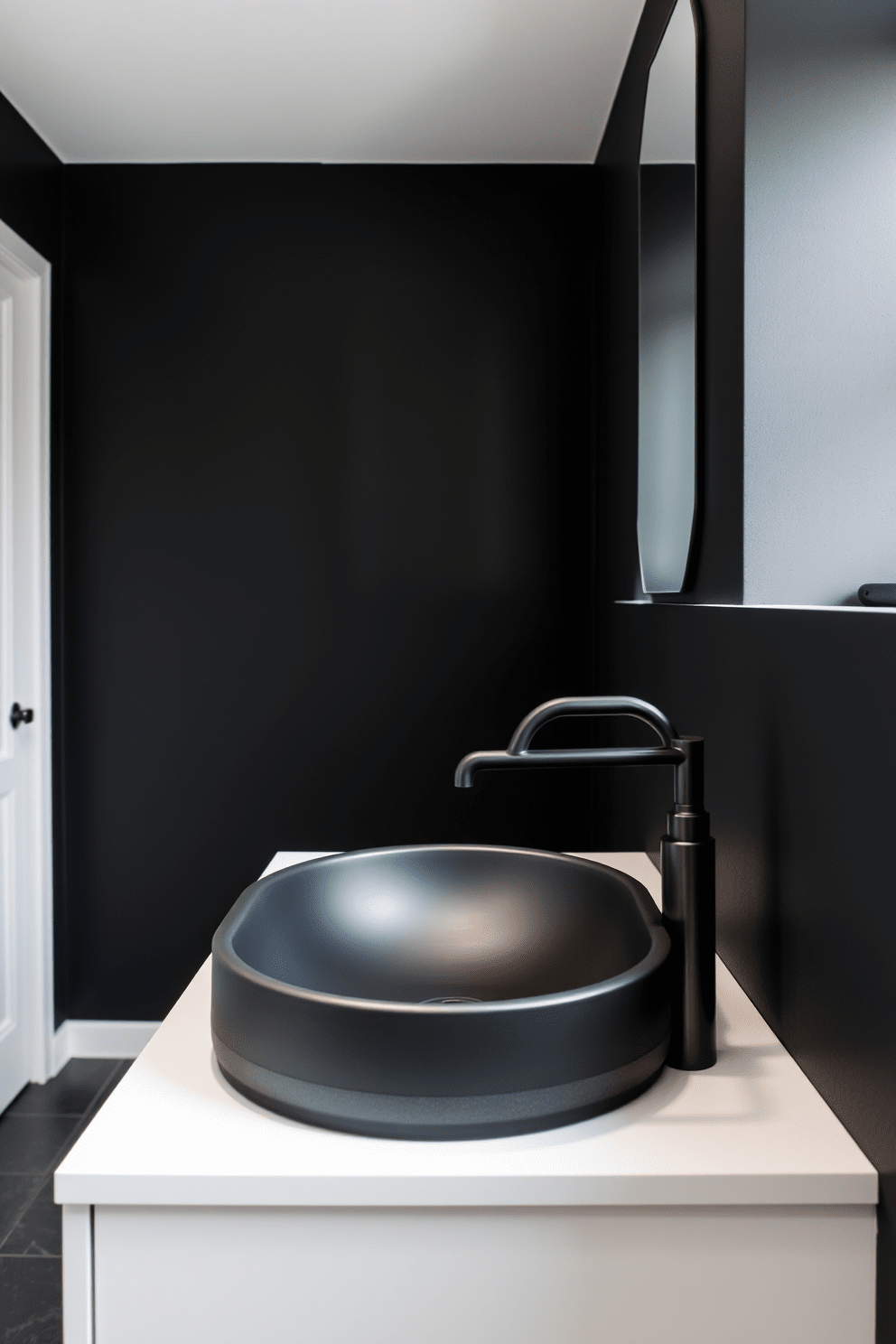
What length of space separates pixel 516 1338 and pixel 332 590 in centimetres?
204

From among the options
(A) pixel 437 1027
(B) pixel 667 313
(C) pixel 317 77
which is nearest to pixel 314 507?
(C) pixel 317 77

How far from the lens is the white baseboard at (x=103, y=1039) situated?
2.60 meters

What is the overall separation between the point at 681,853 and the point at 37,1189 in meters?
1.87

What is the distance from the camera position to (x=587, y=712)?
811mm

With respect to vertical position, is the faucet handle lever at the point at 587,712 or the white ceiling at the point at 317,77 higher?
the white ceiling at the point at 317,77

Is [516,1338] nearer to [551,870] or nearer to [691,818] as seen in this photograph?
[691,818]

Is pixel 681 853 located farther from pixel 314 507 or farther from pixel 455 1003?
pixel 314 507

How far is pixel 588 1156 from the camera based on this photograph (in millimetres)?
671

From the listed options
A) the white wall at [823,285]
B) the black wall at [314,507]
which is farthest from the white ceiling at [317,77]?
the white wall at [823,285]

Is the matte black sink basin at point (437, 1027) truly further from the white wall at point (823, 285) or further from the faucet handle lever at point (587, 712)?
the white wall at point (823, 285)

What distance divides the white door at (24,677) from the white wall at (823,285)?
1907 mm

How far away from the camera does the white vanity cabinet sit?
2.12 feet

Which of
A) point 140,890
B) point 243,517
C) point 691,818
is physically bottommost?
point 140,890

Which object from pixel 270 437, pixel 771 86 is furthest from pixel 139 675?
pixel 771 86
